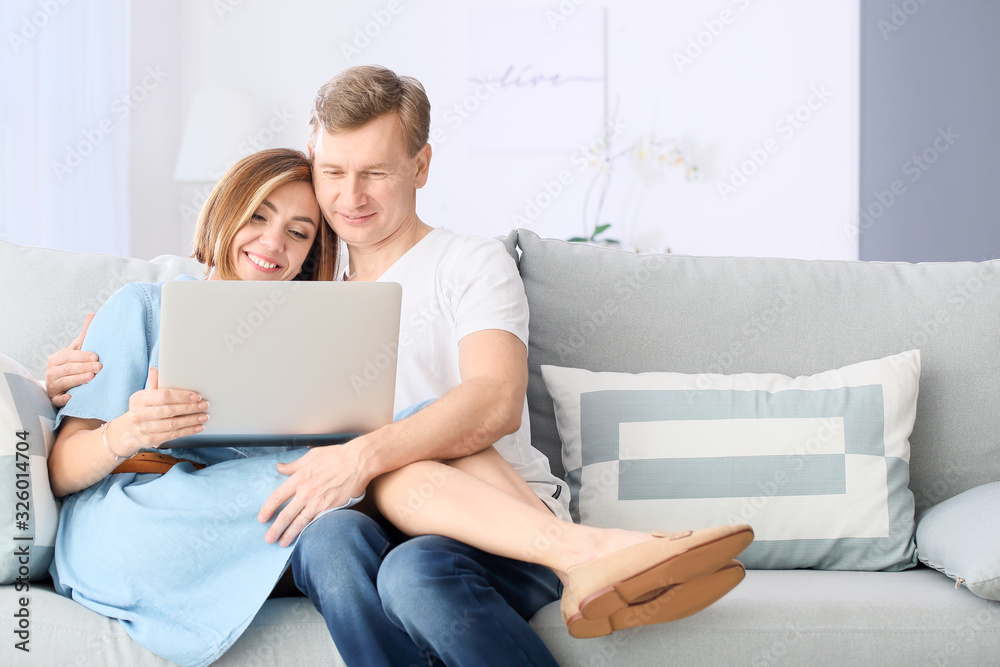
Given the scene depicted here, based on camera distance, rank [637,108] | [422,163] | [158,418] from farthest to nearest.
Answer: [637,108]
[422,163]
[158,418]

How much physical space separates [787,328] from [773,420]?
229mm

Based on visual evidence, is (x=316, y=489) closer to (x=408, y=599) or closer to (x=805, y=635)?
(x=408, y=599)

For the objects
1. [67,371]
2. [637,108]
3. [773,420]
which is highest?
[637,108]

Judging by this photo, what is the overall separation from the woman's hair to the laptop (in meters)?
0.36

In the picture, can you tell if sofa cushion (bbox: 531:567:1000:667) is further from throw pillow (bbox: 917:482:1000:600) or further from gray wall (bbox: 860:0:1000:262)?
gray wall (bbox: 860:0:1000:262)

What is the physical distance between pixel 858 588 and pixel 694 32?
241 centimetres

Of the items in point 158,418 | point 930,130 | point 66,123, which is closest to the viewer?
point 158,418

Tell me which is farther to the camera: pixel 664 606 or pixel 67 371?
pixel 67 371

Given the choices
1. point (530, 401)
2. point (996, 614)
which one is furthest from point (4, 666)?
point (996, 614)

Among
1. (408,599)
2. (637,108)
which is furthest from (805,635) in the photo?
(637,108)

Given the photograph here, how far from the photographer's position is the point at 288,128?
10.7 ft

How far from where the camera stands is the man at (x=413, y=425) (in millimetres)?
991

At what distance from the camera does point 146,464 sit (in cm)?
123

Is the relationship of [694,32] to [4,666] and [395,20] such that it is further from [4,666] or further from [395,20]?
[4,666]
